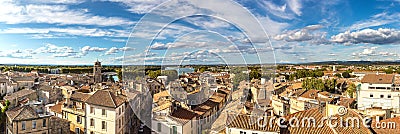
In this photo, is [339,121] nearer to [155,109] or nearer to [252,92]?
[155,109]

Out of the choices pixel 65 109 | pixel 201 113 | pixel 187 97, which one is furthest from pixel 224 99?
pixel 65 109

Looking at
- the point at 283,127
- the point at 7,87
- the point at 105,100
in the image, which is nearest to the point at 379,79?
the point at 283,127

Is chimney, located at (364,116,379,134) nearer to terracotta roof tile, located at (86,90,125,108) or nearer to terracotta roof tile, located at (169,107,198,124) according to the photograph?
terracotta roof tile, located at (169,107,198,124)

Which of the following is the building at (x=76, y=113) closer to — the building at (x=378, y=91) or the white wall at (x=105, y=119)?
the white wall at (x=105, y=119)

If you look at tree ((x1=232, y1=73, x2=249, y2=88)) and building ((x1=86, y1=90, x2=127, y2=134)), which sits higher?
tree ((x1=232, y1=73, x2=249, y2=88))

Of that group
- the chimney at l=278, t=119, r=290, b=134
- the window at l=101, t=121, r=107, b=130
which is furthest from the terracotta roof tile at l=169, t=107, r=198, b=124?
the chimney at l=278, t=119, r=290, b=134

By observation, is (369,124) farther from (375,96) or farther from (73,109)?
(73,109)

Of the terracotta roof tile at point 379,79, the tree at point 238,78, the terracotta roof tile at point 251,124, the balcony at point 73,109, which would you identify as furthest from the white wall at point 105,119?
the terracotta roof tile at point 379,79

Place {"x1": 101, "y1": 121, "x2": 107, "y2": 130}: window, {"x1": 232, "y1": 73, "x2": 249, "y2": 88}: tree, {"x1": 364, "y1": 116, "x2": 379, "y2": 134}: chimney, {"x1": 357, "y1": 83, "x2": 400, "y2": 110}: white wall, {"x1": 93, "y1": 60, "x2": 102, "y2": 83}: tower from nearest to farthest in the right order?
1. {"x1": 364, "y1": 116, "x2": 379, "y2": 134}: chimney
2. {"x1": 232, "y1": 73, "x2": 249, "y2": 88}: tree
3. {"x1": 101, "y1": 121, "x2": 107, "y2": 130}: window
4. {"x1": 357, "y1": 83, "x2": 400, "y2": 110}: white wall
5. {"x1": 93, "y1": 60, "x2": 102, "y2": 83}: tower
